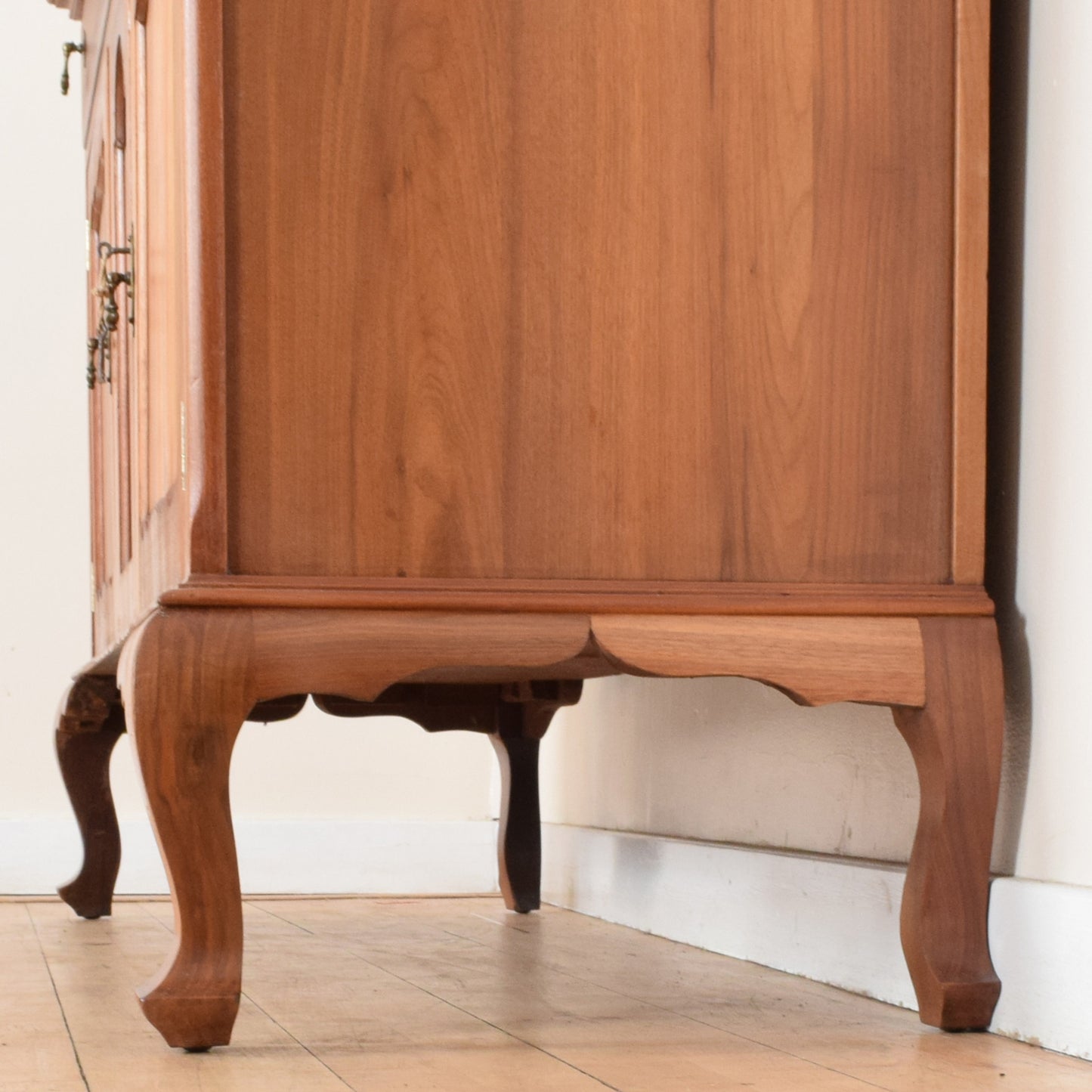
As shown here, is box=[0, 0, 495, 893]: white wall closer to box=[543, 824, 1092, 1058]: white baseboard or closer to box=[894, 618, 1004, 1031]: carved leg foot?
box=[543, 824, 1092, 1058]: white baseboard

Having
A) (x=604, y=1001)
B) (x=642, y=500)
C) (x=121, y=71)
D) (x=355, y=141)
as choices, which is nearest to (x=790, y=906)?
(x=604, y=1001)

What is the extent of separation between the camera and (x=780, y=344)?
1.05 metres

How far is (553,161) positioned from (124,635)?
2.02ft

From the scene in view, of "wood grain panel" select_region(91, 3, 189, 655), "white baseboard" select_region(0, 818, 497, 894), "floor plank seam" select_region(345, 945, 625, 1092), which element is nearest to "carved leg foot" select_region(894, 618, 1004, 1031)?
"floor plank seam" select_region(345, 945, 625, 1092)

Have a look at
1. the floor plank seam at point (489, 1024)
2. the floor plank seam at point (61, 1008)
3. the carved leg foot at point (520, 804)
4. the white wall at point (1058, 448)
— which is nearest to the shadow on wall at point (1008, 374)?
the white wall at point (1058, 448)

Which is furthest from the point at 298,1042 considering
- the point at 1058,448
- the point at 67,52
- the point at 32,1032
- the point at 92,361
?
the point at 67,52

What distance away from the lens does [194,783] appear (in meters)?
0.95

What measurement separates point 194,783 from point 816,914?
22.5 inches

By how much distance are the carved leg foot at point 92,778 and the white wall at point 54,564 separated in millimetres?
287

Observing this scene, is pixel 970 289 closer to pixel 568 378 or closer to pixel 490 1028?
pixel 568 378

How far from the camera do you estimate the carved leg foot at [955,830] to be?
102 cm

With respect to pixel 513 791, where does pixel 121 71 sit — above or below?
above

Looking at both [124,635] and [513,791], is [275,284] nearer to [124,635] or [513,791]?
[124,635]

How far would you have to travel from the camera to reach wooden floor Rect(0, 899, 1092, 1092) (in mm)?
885
